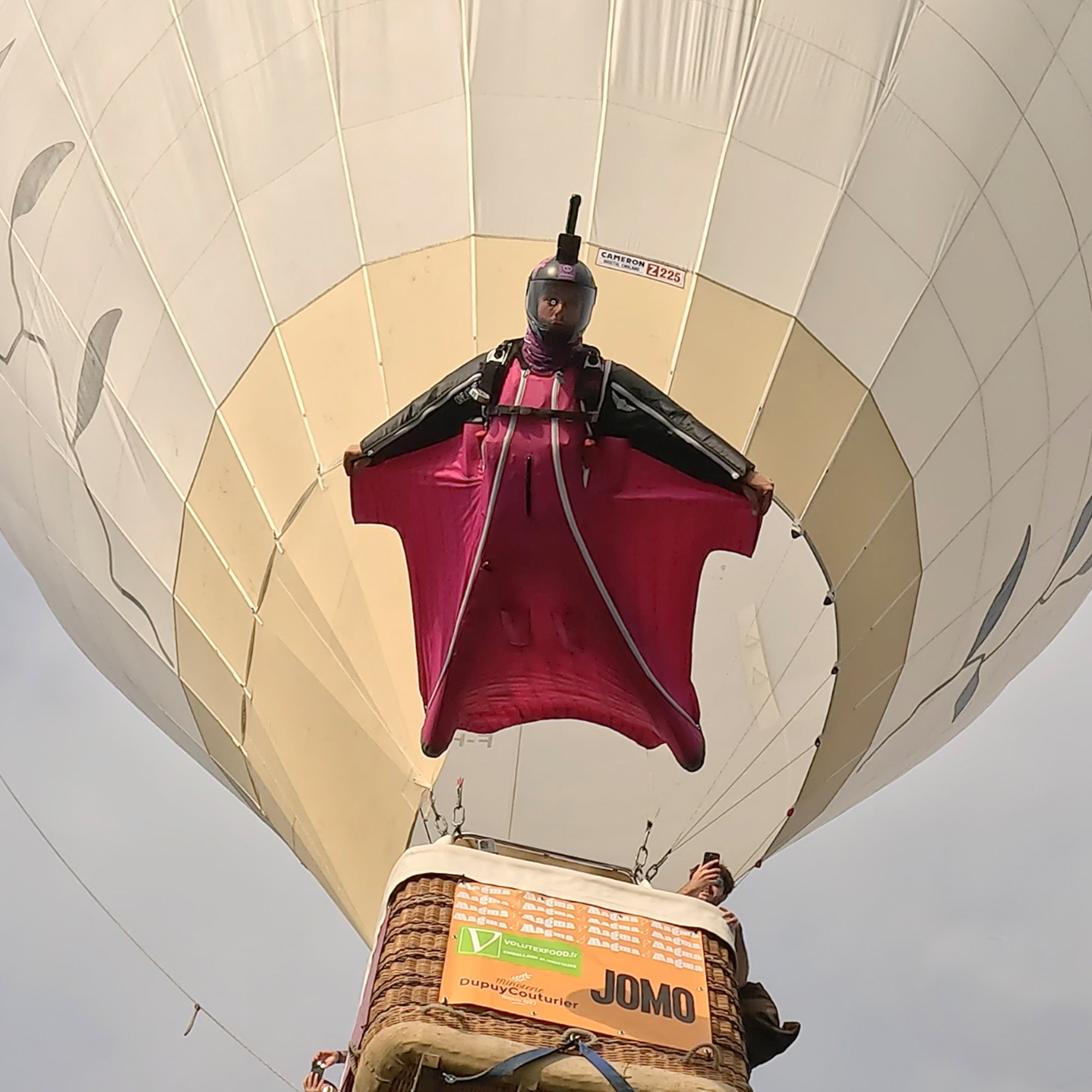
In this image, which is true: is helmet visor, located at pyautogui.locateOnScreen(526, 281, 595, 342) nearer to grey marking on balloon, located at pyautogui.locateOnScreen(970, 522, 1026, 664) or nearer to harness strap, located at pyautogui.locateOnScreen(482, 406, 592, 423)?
harness strap, located at pyautogui.locateOnScreen(482, 406, 592, 423)

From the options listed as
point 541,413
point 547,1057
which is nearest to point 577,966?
point 547,1057

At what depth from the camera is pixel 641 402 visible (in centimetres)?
315

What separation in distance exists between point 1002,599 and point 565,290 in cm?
184

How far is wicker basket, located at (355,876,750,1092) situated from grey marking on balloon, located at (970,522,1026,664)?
63.4 inches

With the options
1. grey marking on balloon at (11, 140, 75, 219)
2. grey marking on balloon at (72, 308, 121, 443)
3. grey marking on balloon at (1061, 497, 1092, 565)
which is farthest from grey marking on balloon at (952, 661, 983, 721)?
grey marking on balloon at (11, 140, 75, 219)

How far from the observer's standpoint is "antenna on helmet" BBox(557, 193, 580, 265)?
2959 mm

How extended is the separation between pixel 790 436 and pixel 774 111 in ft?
2.63

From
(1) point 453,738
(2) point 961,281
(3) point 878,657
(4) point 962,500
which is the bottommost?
(1) point 453,738

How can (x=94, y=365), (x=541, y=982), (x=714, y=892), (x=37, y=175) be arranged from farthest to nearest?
(x=37, y=175) → (x=94, y=365) → (x=714, y=892) → (x=541, y=982)

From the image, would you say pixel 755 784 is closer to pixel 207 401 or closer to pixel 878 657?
pixel 878 657

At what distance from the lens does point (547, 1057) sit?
2.59 meters

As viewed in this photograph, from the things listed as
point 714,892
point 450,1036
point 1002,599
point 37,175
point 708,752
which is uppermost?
point 37,175

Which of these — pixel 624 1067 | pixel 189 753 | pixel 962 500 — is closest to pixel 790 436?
pixel 962 500

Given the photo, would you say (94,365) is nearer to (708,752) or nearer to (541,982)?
(708,752)
